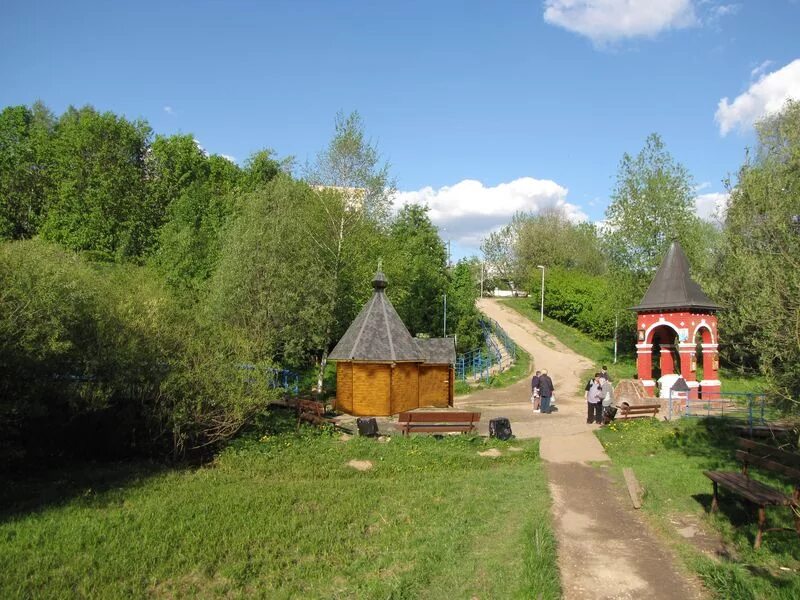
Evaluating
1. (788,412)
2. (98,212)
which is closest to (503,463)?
(788,412)

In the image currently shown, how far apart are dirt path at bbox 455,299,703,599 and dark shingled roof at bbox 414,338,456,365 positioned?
259cm

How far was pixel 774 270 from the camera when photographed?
11383 mm

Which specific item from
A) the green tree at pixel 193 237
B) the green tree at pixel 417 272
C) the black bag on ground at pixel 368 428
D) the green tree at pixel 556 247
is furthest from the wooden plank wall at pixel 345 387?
the green tree at pixel 556 247

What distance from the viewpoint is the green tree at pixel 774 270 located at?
1056 centimetres

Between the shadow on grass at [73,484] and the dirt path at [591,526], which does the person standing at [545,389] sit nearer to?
the dirt path at [591,526]

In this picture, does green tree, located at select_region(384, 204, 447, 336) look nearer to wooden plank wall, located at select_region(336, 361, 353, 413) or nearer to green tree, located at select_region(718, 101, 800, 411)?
wooden plank wall, located at select_region(336, 361, 353, 413)

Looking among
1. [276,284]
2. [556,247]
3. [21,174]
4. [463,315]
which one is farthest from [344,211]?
[556,247]

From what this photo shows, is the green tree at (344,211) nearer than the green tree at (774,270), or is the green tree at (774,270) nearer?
the green tree at (774,270)

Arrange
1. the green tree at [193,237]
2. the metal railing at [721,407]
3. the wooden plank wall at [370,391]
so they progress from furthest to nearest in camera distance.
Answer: the green tree at [193,237], the wooden plank wall at [370,391], the metal railing at [721,407]

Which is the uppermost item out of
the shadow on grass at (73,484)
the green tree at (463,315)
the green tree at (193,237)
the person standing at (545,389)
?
the green tree at (193,237)

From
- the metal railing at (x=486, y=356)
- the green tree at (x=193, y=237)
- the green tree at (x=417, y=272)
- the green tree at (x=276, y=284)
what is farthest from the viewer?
the green tree at (x=193, y=237)

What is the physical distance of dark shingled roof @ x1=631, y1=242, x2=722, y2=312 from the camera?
24844 mm

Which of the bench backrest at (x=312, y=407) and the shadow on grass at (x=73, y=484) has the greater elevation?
the bench backrest at (x=312, y=407)

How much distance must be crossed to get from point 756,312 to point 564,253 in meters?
57.0
